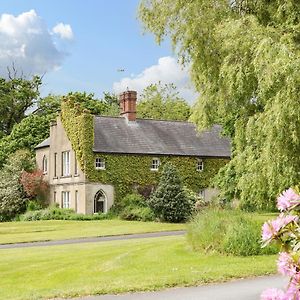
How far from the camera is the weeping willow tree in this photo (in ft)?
60.3

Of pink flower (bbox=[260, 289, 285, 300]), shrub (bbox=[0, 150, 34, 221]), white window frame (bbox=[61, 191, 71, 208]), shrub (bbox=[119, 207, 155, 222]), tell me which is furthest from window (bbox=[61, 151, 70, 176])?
pink flower (bbox=[260, 289, 285, 300])

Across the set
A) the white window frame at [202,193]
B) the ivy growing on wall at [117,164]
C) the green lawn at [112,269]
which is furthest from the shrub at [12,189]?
the green lawn at [112,269]

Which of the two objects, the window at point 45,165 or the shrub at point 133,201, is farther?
the window at point 45,165

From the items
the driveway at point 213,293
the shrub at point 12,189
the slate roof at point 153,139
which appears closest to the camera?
the driveway at point 213,293

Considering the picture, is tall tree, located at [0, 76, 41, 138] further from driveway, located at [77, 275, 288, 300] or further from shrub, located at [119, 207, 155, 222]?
driveway, located at [77, 275, 288, 300]

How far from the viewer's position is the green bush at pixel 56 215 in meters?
44.0

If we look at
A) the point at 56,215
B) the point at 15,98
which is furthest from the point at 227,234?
the point at 15,98

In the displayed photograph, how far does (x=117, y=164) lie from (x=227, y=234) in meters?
29.3

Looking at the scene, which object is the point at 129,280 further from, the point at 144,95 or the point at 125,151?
the point at 144,95

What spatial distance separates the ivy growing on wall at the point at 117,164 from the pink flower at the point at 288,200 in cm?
4269

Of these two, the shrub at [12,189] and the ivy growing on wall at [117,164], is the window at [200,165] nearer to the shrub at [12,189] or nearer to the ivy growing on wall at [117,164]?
the ivy growing on wall at [117,164]

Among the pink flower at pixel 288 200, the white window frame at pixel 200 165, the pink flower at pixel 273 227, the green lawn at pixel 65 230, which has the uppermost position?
the white window frame at pixel 200 165

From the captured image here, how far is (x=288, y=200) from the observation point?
3.98 metres

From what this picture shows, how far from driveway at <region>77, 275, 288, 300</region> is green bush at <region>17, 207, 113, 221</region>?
31.2 m
